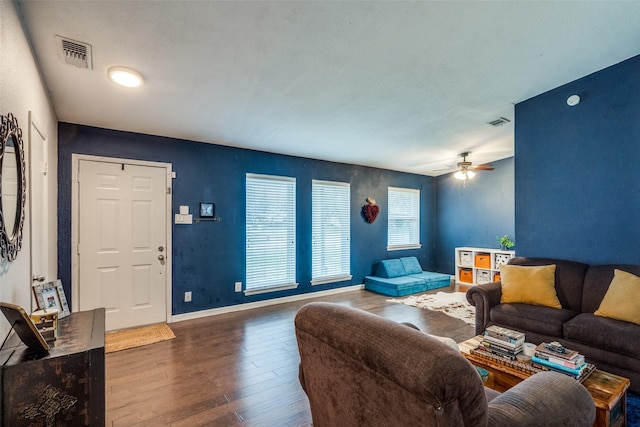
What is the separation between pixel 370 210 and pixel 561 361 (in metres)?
4.27

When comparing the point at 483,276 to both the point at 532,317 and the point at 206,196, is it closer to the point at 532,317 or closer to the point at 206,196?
the point at 532,317

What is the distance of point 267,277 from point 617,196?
425 cm

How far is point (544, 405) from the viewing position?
1.14 m

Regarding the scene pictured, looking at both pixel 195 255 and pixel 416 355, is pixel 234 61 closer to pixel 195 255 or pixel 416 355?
pixel 416 355

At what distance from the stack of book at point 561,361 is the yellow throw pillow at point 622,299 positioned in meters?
0.85

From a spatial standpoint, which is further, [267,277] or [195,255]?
[267,277]

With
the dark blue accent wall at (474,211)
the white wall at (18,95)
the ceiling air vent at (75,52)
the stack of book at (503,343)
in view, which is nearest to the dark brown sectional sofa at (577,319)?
the stack of book at (503,343)

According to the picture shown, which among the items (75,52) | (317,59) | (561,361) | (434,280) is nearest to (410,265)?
(434,280)

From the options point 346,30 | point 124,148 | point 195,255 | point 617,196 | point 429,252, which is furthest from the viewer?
point 429,252

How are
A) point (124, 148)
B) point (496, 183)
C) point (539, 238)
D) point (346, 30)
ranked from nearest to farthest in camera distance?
point (346, 30) → point (539, 238) → point (124, 148) → point (496, 183)

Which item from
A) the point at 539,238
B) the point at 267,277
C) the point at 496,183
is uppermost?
the point at 496,183

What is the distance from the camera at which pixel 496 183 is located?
6160 millimetres

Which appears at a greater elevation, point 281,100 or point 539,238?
point 281,100

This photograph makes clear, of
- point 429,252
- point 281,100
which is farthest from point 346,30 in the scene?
point 429,252
